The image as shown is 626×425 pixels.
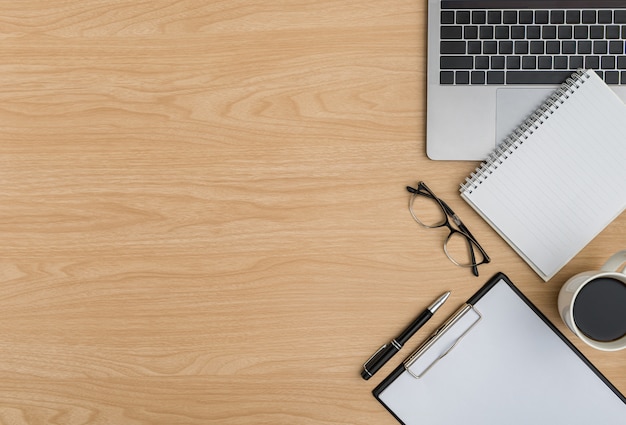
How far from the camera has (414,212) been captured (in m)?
0.75

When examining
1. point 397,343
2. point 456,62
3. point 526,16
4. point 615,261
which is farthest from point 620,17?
point 397,343

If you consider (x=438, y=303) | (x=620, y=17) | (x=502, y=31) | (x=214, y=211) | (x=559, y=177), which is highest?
(x=620, y=17)

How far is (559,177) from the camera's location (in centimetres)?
72

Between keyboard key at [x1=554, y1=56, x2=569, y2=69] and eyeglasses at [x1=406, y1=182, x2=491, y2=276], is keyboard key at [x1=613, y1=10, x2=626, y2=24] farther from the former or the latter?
eyeglasses at [x1=406, y1=182, x2=491, y2=276]

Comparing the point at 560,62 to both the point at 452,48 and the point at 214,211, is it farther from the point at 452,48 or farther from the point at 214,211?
the point at 214,211

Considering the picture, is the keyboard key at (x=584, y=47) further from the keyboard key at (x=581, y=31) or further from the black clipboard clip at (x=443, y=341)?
the black clipboard clip at (x=443, y=341)

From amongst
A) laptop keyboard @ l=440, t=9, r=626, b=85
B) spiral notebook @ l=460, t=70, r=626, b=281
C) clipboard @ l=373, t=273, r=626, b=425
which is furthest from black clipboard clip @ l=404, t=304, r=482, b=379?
laptop keyboard @ l=440, t=9, r=626, b=85

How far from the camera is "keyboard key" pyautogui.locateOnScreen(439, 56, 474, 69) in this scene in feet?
2.40

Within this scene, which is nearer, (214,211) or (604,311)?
(604,311)

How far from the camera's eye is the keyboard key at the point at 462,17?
0.73 m

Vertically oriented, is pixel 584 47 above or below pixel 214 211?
above

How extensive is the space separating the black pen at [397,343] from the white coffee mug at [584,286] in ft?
0.49

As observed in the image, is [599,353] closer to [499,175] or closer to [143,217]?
[499,175]

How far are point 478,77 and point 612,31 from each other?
0.61 feet
